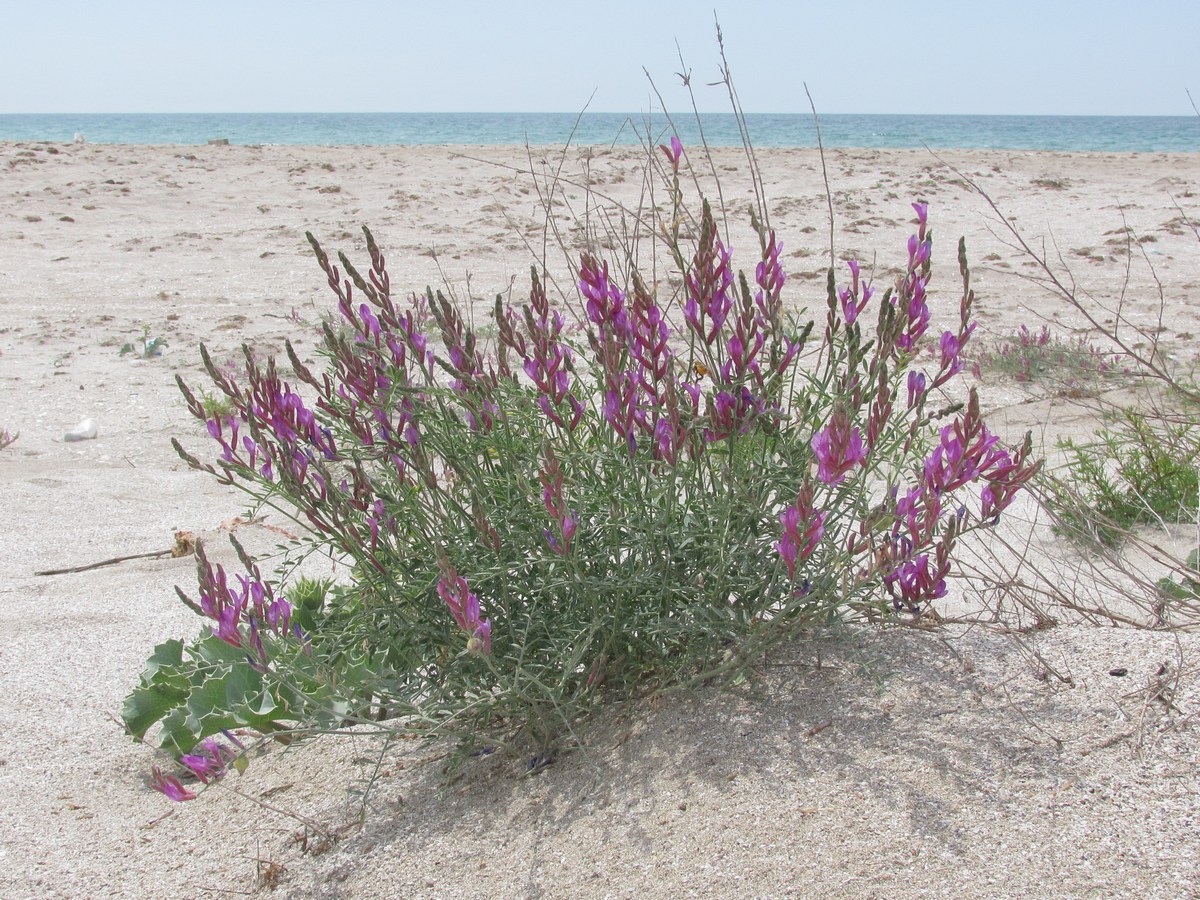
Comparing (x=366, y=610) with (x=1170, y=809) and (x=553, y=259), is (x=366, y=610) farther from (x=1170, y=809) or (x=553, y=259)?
(x=553, y=259)

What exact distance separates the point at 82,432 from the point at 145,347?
154 centimetres

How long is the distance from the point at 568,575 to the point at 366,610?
46 cm

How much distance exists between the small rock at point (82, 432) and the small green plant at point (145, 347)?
1.33 metres

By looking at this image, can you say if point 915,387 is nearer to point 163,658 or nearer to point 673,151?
point 673,151

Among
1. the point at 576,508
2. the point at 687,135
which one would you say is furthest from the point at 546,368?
the point at 687,135

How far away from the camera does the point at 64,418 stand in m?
5.60

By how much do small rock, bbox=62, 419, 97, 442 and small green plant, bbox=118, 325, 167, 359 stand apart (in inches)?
52.2

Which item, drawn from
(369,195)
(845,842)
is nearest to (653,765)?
(845,842)

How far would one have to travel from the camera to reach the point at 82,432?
5344 mm

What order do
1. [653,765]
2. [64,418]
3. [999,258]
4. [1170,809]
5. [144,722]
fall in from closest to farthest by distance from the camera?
[1170,809] → [653,765] → [144,722] → [64,418] → [999,258]

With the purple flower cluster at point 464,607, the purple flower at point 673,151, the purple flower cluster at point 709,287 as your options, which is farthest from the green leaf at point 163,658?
the purple flower at point 673,151

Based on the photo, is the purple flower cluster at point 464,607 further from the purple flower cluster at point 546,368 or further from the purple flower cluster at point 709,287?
the purple flower cluster at point 709,287

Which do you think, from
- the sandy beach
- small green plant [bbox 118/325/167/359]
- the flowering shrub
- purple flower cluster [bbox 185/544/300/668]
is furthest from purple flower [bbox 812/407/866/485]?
small green plant [bbox 118/325/167/359]

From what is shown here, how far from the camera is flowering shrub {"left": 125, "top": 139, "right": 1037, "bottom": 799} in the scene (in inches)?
76.5
